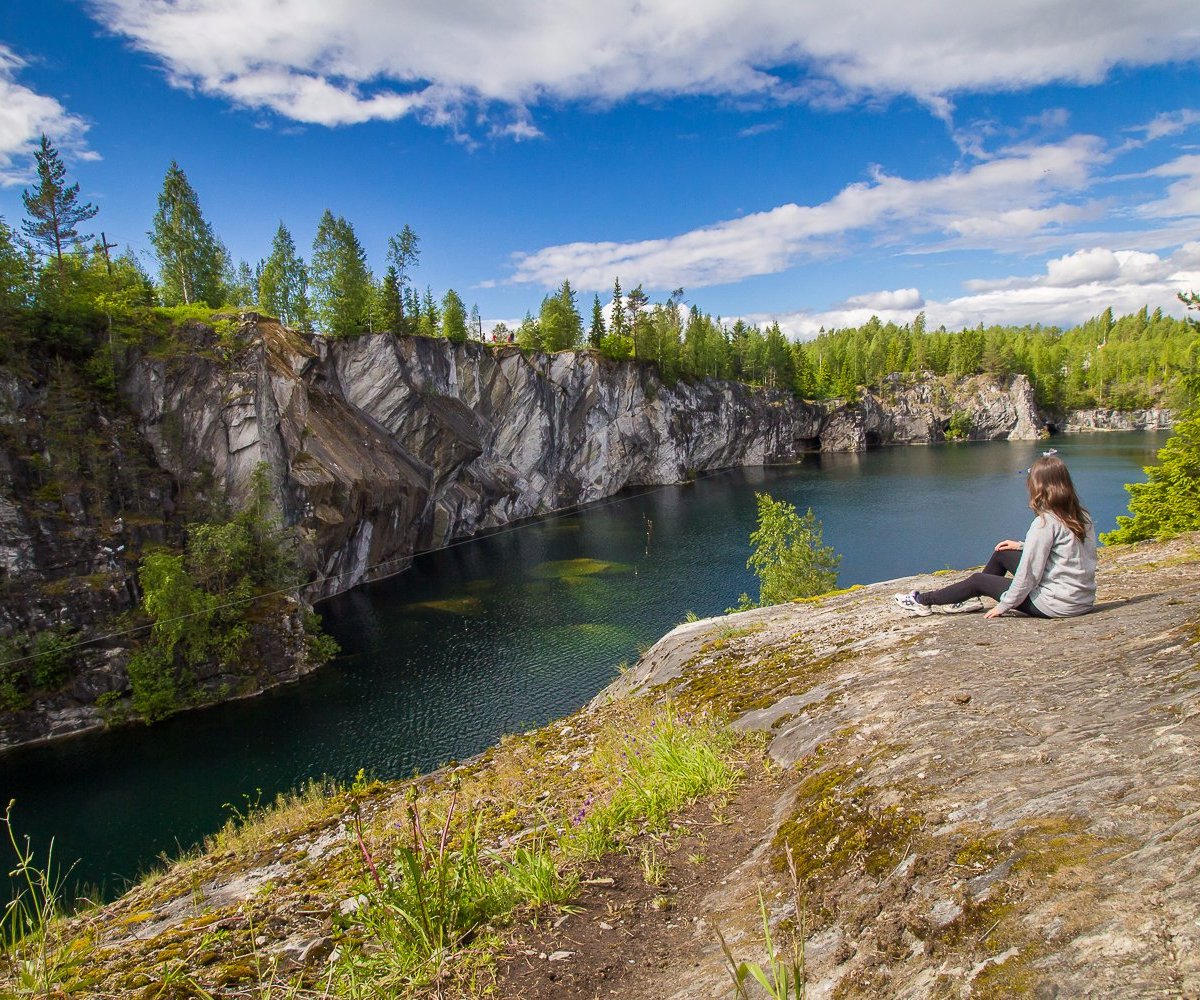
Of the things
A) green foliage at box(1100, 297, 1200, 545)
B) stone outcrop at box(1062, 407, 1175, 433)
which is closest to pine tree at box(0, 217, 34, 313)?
green foliage at box(1100, 297, 1200, 545)

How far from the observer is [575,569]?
52.1m

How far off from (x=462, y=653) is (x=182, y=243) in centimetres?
4488

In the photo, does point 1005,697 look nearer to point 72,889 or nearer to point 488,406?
point 72,889

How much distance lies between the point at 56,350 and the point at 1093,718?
53.0 meters

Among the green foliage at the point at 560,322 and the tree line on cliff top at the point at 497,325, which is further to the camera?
the green foliage at the point at 560,322

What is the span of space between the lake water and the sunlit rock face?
19.5 ft

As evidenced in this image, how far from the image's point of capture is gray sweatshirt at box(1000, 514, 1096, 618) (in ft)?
20.6

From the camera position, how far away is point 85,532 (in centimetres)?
3388

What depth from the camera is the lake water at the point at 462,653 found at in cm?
2458

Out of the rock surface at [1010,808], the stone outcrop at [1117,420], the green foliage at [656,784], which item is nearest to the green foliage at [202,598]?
the green foliage at [656,784]

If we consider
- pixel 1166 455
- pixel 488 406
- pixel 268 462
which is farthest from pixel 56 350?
pixel 1166 455

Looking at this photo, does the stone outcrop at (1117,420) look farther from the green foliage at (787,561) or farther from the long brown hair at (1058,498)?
the long brown hair at (1058,498)

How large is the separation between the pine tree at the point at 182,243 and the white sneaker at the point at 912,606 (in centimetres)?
6215

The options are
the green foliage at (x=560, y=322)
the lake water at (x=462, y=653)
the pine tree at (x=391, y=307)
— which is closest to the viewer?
the lake water at (x=462, y=653)
